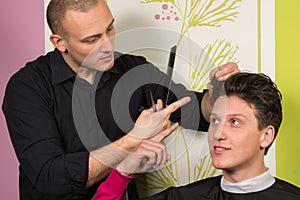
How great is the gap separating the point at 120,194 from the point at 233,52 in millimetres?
673

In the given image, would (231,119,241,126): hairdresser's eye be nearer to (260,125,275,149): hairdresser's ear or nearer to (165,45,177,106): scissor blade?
(260,125,275,149): hairdresser's ear

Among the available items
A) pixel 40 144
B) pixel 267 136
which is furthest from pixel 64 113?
pixel 267 136

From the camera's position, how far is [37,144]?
5.85 ft

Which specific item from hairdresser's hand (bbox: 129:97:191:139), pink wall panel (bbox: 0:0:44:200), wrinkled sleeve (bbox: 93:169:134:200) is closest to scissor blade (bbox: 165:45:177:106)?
hairdresser's hand (bbox: 129:97:191:139)

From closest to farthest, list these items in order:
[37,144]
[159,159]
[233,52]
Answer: [159,159]
[37,144]
[233,52]

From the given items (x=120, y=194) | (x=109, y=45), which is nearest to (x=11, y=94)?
(x=109, y=45)

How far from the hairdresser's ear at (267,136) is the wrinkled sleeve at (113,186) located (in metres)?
0.38

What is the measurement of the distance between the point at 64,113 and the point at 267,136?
638 mm

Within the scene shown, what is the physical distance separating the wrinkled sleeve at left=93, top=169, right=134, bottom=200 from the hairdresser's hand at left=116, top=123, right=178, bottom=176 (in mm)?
17

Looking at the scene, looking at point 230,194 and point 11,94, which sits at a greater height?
point 11,94

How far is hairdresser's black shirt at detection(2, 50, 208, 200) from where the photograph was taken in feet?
5.76

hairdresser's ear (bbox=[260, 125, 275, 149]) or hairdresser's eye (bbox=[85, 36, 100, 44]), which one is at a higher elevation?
hairdresser's eye (bbox=[85, 36, 100, 44])

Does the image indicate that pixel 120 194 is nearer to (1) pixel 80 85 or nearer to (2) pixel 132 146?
(2) pixel 132 146

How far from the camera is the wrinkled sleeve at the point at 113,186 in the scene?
67.9 inches
